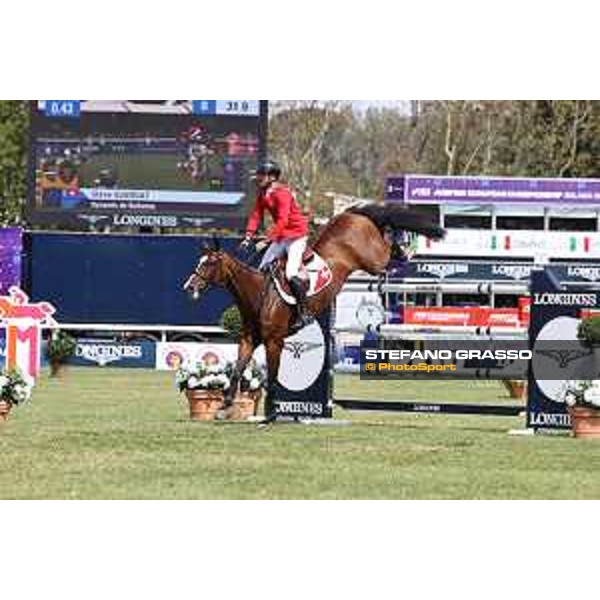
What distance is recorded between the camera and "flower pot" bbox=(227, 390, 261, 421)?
16.7 metres

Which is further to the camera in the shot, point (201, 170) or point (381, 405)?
point (201, 170)

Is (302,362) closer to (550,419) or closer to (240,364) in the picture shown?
(240,364)

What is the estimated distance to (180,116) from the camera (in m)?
39.3

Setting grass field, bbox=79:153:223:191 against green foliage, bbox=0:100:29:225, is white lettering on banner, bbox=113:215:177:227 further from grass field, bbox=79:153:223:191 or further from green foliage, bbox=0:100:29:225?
green foliage, bbox=0:100:29:225

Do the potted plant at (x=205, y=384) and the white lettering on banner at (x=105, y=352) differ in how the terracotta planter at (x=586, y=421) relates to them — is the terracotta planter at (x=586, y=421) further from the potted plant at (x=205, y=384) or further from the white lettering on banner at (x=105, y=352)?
the white lettering on banner at (x=105, y=352)

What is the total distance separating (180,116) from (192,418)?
74.9 ft

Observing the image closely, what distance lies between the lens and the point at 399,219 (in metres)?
16.0

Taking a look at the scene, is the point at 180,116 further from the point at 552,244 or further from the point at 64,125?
the point at 552,244

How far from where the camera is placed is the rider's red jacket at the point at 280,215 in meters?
15.4

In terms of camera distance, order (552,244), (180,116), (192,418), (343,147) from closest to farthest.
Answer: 1. (192,418)
2. (180,116)
3. (552,244)
4. (343,147)

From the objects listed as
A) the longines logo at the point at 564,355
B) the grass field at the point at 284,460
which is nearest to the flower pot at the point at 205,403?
Answer: the grass field at the point at 284,460

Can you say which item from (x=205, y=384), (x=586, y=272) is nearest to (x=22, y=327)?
(x=205, y=384)

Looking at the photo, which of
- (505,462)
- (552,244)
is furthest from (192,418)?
(552,244)

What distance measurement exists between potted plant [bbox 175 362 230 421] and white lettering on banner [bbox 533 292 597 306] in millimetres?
3455
